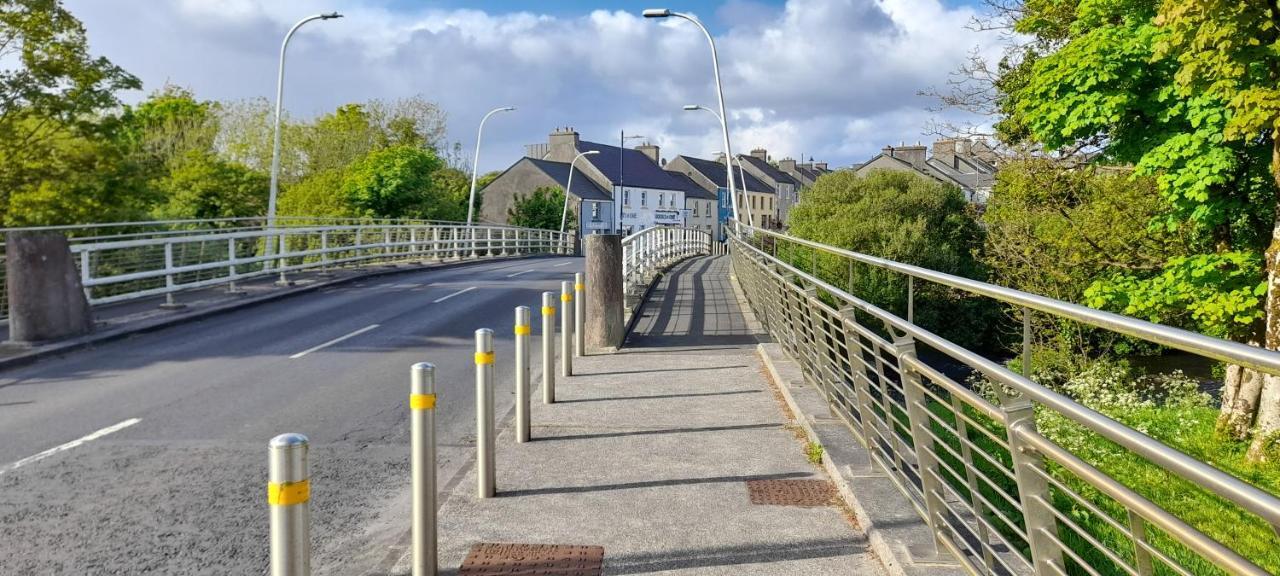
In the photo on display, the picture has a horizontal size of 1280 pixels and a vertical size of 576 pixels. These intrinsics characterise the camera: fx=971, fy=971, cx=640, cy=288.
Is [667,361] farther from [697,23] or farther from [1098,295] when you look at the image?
[697,23]

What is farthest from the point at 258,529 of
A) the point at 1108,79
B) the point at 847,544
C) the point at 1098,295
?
the point at 1098,295

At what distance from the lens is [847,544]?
4.74m

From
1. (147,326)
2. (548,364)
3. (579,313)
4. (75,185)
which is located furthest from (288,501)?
(75,185)

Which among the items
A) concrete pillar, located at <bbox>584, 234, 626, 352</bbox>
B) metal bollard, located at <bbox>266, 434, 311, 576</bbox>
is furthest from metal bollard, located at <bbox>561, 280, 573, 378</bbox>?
metal bollard, located at <bbox>266, 434, 311, 576</bbox>

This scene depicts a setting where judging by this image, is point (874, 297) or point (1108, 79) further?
point (874, 297)

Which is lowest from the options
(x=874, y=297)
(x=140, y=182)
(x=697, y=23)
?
(x=874, y=297)

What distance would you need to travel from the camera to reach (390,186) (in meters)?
51.7

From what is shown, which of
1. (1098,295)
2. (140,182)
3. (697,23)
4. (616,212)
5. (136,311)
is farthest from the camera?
(616,212)

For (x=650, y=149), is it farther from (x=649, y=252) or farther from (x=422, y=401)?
(x=422, y=401)

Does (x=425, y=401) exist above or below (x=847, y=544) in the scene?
above

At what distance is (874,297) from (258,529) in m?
30.9

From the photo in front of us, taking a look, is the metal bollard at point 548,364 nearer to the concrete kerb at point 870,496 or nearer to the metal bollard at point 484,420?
the concrete kerb at point 870,496

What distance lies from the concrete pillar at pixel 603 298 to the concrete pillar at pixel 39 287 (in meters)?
6.58

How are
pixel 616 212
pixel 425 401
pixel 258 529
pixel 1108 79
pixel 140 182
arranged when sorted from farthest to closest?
pixel 616 212 < pixel 140 182 < pixel 1108 79 < pixel 258 529 < pixel 425 401
